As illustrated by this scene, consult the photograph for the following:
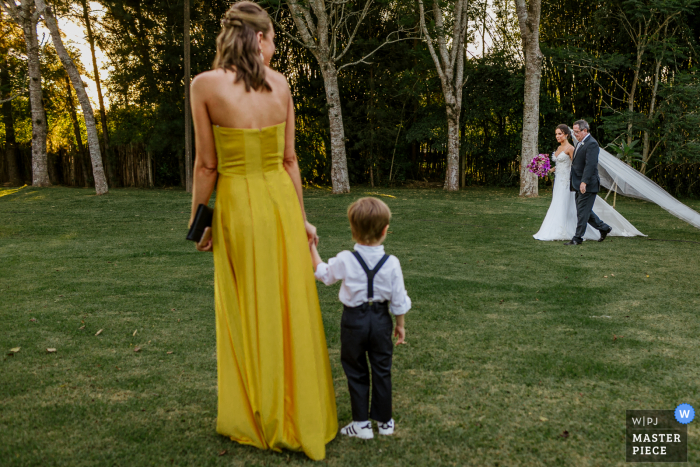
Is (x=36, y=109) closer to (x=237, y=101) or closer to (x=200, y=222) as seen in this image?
(x=200, y=222)

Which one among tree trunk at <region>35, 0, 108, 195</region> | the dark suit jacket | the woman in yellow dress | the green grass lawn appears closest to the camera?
the woman in yellow dress

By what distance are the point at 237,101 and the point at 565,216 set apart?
895 centimetres

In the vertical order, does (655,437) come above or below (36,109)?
below

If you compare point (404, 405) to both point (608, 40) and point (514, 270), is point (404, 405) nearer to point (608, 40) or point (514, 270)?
point (514, 270)

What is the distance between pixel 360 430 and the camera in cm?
305

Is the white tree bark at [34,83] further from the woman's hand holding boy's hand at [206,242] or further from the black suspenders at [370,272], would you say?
the black suspenders at [370,272]

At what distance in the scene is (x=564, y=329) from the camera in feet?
16.2

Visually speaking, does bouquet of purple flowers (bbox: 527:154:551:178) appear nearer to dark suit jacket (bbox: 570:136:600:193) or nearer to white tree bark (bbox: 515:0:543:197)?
dark suit jacket (bbox: 570:136:600:193)

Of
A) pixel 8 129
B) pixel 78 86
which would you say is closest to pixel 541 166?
pixel 78 86

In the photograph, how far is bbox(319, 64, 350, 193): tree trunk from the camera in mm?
18438

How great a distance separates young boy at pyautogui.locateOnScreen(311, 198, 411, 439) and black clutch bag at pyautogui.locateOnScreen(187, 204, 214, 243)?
642 mm

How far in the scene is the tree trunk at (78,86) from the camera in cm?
1614

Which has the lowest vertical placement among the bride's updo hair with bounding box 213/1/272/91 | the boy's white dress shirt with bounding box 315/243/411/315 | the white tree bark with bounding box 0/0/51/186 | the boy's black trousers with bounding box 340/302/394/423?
the boy's black trousers with bounding box 340/302/394/423

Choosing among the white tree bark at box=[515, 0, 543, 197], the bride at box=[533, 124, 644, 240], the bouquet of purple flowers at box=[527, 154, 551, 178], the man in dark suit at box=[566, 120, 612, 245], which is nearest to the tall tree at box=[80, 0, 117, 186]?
the white tree bark at box=[515, 0, 543, 197]
